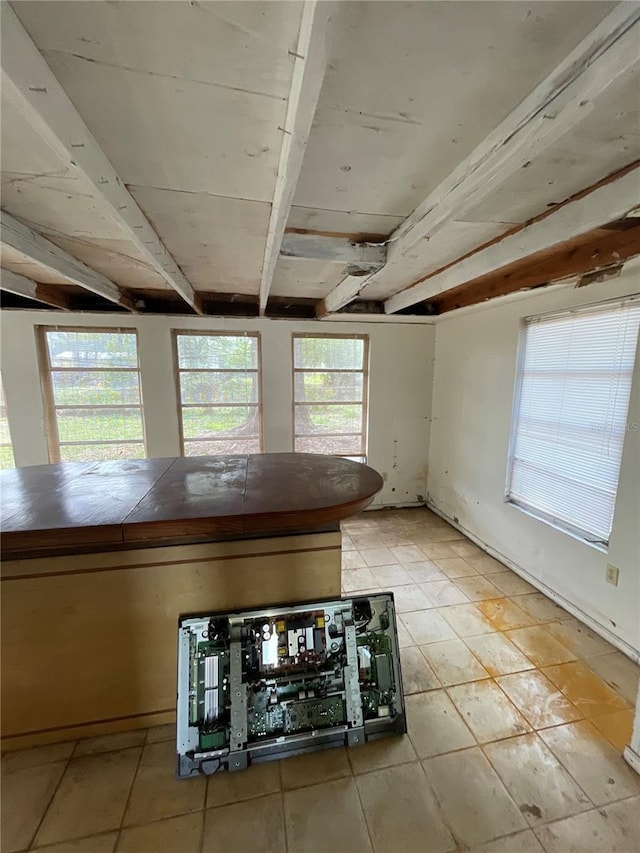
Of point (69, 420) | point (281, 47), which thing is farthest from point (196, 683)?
point (69, 420)

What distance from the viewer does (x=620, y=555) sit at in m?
1.98

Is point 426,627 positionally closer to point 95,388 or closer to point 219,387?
point 219,387

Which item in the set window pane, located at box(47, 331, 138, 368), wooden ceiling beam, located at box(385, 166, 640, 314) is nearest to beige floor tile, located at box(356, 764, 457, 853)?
wooden ceiling beam, located at box(385, 166, 640, 314)

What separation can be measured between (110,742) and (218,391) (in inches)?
108

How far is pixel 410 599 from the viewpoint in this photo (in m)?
2.41

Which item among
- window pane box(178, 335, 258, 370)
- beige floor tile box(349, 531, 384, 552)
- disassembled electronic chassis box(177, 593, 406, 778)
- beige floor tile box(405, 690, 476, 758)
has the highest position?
window pane box(178, 335, 258, 370)

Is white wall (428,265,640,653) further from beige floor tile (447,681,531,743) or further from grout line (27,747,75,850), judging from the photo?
grout line (27,747,75,850)

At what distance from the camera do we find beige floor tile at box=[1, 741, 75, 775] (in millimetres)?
1331

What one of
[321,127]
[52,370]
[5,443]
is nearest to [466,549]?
[321,127]

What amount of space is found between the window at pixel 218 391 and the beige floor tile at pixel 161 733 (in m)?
2.45

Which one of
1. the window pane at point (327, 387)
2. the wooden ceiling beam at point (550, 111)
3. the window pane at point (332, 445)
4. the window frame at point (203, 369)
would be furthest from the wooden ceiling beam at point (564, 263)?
the window frame at point (203, 369)

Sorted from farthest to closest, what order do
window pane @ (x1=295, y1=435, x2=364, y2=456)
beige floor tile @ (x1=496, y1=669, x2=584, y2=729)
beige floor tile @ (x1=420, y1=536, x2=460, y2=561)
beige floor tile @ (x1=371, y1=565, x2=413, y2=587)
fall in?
window pane @ (x1=295, y1=435, x2=364, y2=456), beige floor tile @ (x1=420, y1=536, x2=460, y2=561), beige floor tile @ (x1=371, y1=565, x2=413, y2=587), beige floor tile @ (x1=496, y1=669, x2=584, y2=729)

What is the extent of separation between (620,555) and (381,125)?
8.09 ft

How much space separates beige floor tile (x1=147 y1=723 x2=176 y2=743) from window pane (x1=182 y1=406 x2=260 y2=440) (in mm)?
2501
